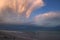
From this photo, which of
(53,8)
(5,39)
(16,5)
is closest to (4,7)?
(16,5)

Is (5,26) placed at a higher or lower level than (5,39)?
higher

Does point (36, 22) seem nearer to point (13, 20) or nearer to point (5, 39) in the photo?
point (13, 20)

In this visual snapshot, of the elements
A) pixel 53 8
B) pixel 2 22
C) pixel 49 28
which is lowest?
pixel 49 28

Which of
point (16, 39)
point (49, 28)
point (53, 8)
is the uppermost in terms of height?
point (53, 8)

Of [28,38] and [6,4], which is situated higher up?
[6,4]

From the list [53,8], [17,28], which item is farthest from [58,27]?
[17,28]

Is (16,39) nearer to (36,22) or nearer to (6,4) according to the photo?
(36,22)
